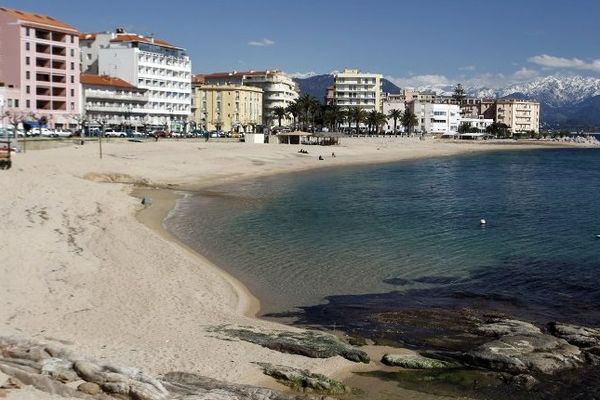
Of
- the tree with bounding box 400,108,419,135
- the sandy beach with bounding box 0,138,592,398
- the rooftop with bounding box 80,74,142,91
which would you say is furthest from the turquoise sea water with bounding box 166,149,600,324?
the tree with bounding box 400,108,419,135

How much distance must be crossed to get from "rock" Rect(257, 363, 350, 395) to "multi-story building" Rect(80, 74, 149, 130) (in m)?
93.0

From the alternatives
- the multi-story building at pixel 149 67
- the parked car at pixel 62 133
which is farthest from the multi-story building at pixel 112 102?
the parked car at pixel 62 133

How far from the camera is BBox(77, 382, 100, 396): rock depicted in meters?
10.6

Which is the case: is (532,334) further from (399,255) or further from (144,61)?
(144,61)

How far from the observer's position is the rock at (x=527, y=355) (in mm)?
13844

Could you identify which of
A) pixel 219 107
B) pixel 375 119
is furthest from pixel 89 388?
pixel 375 119

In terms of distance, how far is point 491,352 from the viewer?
14352mm

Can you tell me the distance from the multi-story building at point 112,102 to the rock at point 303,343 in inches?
3568

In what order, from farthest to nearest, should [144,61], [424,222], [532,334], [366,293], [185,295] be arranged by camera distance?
[144,61], [424,222], [366,293], [185,295], [532,334]

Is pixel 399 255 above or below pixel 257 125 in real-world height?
below

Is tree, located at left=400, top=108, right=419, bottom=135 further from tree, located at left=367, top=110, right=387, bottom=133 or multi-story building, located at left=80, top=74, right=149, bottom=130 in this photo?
multi-story building, located at left=80, top=74, right=149, bottom=130

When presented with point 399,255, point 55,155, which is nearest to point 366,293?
point 399,255

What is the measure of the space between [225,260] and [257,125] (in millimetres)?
138889

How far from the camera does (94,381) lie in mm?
11031
